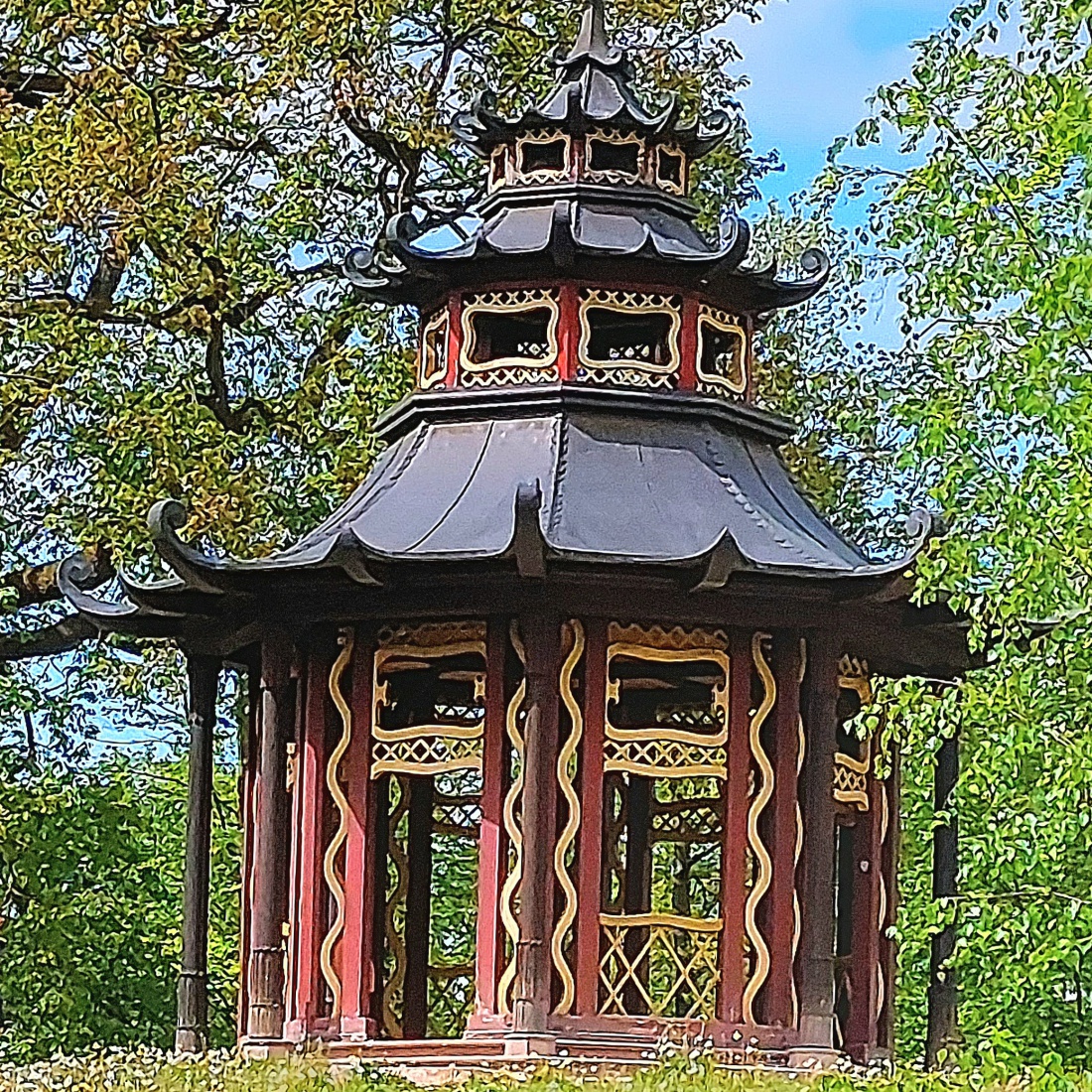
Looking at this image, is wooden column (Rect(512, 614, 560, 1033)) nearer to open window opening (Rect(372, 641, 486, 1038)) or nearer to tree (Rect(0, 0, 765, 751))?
open window opening (Rect(372, 641, 486, 1038))

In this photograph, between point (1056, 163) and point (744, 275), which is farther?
point (744, 275)

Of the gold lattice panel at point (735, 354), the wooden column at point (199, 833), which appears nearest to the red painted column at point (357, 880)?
the wooden column at point (199, 833)

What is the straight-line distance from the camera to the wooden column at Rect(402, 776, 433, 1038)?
46.2 feet

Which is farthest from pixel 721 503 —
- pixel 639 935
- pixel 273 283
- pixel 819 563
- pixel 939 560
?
pixel 273 283

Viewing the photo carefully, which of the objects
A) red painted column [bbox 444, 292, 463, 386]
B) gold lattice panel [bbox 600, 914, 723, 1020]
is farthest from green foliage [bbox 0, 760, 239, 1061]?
red painted column [bbox 444, 292, 463, 386]

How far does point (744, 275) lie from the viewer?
43.9 feet

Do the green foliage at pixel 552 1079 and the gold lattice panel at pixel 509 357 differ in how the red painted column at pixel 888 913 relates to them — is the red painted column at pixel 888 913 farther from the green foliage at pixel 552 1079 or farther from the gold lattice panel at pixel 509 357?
the gold lattice panel at pixel 509 357

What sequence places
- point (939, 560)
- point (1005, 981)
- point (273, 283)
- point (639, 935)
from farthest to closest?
1. point (273, 283)
2. point (639, 935)
3. point (1005, 981)
4. point (939, 560)

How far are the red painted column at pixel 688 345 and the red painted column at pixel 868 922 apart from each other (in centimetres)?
214

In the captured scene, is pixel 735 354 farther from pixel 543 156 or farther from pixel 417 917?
pixel 417 917

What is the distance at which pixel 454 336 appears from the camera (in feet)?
43.7

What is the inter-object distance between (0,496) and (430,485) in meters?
7.08

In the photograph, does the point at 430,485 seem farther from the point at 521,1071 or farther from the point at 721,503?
the point at 521,1071

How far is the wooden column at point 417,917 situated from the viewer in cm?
1408
